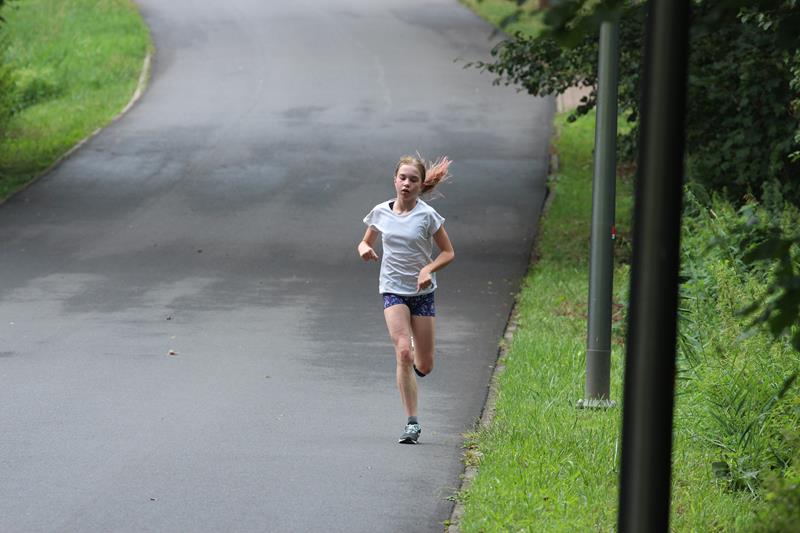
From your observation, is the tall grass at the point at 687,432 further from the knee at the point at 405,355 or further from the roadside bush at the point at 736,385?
the knee at the point at 405,355

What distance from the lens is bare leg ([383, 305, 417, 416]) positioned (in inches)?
375

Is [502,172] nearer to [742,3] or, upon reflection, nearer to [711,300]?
[711,300]

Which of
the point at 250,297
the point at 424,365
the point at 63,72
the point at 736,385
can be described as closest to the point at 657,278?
the point at 736,385

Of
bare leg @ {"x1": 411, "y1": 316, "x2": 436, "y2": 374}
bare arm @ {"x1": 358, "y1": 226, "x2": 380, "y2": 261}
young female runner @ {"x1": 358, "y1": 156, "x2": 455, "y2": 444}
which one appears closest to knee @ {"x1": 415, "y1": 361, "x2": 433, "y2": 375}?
bare leg @ {"x1": 411, "y1": 316, "x2": 436, "y2": 374}

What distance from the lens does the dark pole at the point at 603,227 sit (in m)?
10.5

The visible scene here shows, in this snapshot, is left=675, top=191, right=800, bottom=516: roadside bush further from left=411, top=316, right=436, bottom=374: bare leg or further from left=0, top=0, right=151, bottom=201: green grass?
left=0, top=0, right=151, bottom=201: green grass

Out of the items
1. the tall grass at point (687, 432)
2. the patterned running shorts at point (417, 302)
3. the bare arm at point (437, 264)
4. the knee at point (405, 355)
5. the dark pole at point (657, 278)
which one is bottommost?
the tall grass at point (687, 432)

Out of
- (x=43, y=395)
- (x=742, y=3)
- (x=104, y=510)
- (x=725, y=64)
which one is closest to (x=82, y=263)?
(x=43, y=395)

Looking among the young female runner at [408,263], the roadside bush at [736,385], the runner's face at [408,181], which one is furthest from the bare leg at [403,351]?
the roadside bush at [736,385]

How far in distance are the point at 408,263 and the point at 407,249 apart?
0.10 meters

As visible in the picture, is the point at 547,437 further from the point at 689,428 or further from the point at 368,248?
the point at 368,248

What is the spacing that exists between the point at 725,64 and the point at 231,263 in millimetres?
6251

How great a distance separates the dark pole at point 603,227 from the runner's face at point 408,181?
1.70 metres

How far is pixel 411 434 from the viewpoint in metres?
9.52
